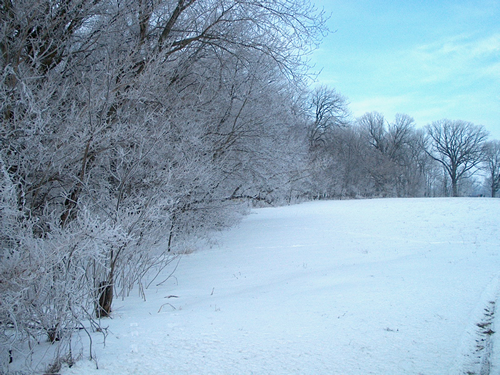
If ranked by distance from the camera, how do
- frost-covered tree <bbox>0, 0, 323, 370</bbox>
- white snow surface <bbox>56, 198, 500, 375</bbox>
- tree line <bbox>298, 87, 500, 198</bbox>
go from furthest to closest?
tree line <bbox>298, 87, 500, 198</bbox> → frost-covered tree <bbox>0, 0, 323, 370</bbox> → white snow surface <bbox>56, 198, 500, 375</bbox>

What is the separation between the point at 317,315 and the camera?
4.39 metres

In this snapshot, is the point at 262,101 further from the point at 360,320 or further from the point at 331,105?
the point at 331,105

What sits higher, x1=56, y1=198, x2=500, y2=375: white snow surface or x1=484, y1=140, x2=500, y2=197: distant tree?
x1=484, y1=140, x2=500, y2=197: distant tree

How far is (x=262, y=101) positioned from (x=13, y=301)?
8581 mm

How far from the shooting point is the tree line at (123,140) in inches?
134

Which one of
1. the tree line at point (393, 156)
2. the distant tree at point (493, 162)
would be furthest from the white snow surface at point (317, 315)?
the distant tree at point (493, 162)

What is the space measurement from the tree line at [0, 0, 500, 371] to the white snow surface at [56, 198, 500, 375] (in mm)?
695

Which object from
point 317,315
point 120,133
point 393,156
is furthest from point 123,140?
point 393,156

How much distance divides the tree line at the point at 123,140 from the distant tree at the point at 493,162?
47.1m

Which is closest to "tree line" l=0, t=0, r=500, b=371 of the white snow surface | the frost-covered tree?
the frost-covered tree

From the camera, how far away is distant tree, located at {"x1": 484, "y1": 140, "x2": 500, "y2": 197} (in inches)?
1954

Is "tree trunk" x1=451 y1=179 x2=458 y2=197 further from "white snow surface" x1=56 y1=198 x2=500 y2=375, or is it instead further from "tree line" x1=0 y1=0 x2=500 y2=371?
"white snow surface" x1=56 y1=198 x2=500 y2=375

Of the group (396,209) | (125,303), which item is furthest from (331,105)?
(125,303)

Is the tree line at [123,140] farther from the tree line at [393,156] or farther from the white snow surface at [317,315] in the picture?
the tree line at [393,156]
